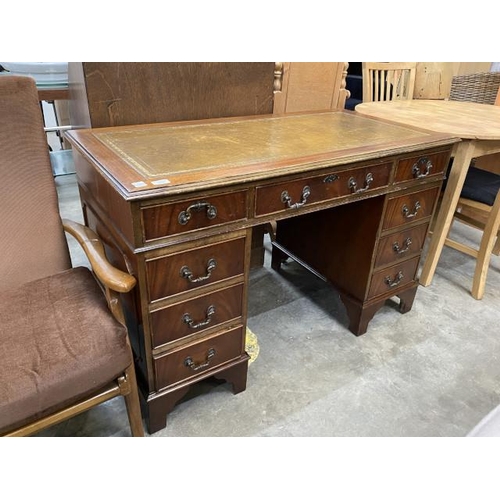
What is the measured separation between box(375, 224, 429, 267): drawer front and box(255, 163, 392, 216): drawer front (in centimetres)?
28

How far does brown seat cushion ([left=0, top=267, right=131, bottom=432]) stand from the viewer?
88 cm

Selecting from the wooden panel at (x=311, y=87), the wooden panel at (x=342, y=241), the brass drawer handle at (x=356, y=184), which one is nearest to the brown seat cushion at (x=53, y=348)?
the brass drawer handle at (x=356, y=184)

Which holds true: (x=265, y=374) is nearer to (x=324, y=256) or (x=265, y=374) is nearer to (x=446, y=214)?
(x=324, y=256)

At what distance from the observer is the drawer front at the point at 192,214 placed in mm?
978

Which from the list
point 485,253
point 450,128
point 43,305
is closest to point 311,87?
point 450,128

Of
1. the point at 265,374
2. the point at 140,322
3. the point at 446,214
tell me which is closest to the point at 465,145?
the point at 446,214

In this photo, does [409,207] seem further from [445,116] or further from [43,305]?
[43,305]

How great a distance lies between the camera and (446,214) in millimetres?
1919

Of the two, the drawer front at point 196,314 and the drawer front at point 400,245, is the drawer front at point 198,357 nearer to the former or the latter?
the drawer front at point 196,314

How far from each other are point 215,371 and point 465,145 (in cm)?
134

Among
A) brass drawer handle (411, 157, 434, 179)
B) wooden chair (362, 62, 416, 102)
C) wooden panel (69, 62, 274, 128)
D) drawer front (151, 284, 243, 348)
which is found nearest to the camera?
drawer front (151, 284, 243, 348)

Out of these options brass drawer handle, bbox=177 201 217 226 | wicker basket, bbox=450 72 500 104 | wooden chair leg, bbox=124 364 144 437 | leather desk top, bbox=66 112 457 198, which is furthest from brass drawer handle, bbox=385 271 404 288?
wicker basket, bbox=450 72 500 104

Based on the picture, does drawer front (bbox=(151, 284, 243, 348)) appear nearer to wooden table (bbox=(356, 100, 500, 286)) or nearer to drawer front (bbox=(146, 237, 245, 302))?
drawer front (bbox=(146, 237, 245, 302))

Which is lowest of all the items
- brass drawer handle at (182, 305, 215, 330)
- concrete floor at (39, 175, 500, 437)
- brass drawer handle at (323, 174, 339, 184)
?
concrete floor at (39, 175, 500, 437)
